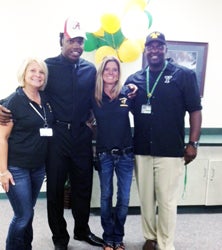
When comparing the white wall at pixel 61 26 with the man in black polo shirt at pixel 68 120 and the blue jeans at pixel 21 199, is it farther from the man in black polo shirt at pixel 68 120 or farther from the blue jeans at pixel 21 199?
the blue jeans at pixel 21 199

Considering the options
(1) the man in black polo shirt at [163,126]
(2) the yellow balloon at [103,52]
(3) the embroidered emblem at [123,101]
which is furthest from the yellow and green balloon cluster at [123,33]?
(3) the embroidered emblem at [123,101]

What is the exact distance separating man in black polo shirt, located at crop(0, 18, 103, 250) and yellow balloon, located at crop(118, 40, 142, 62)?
52cm

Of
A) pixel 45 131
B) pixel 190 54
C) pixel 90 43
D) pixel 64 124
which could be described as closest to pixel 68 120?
pixel 64 124

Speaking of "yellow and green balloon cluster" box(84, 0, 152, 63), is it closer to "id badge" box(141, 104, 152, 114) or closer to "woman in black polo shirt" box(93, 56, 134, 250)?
"woman in black polo shirt" box(93, 56, 134, 250)

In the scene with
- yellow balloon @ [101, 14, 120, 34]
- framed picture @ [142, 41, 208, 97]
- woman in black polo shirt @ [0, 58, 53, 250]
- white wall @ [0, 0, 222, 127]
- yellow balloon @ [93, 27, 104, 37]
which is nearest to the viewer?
woman in black polo shirt @ [0, 58, 53, 250]

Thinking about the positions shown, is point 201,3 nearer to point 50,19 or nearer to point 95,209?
point 50,19

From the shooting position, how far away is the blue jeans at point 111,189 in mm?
2152

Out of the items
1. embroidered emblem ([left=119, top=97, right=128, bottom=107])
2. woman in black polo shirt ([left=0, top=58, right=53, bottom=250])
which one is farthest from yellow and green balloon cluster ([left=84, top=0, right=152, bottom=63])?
woman in black polo shirt ([left=0, top=58, right=53, bottom=250])

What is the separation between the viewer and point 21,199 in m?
1.82

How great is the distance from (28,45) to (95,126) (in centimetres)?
141

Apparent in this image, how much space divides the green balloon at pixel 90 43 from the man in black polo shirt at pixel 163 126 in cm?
74

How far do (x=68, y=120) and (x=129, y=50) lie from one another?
91 centimetres

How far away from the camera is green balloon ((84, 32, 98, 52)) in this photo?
2743 mm

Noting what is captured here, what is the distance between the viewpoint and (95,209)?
301 centimetres
